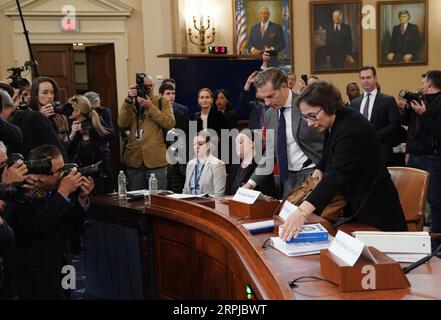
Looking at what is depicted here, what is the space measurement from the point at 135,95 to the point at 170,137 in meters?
0.58

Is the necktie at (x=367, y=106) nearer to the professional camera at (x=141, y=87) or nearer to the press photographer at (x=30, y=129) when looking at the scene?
the professional camera at (x=141, y=87)

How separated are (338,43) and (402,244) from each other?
8.18 m

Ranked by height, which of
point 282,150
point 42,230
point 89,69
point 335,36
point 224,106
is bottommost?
point 42,230

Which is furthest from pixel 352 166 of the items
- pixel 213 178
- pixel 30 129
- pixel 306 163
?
pixel 30 129

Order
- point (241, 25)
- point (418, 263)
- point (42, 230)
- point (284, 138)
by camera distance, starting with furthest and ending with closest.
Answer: point (241, 25) → point (284, 138) → point (42, 230) → point (418, 263)

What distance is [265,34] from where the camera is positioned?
9.80 meters

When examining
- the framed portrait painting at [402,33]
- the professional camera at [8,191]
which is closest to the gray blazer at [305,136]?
the professional camera at [8,191]

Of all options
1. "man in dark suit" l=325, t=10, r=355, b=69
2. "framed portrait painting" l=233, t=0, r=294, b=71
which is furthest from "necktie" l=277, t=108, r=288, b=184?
"man in dark suit" l=325, t=10, r=355, b=69

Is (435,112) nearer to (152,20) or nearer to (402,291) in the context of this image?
(402,291)

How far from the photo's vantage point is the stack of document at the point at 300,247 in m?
2.35

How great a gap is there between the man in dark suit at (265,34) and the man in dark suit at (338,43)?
837 mm

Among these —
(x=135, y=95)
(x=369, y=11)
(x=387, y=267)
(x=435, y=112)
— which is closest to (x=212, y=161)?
(x=135, y=95)

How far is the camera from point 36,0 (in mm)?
8656

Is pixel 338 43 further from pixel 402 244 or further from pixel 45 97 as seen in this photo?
pixel 402 244
